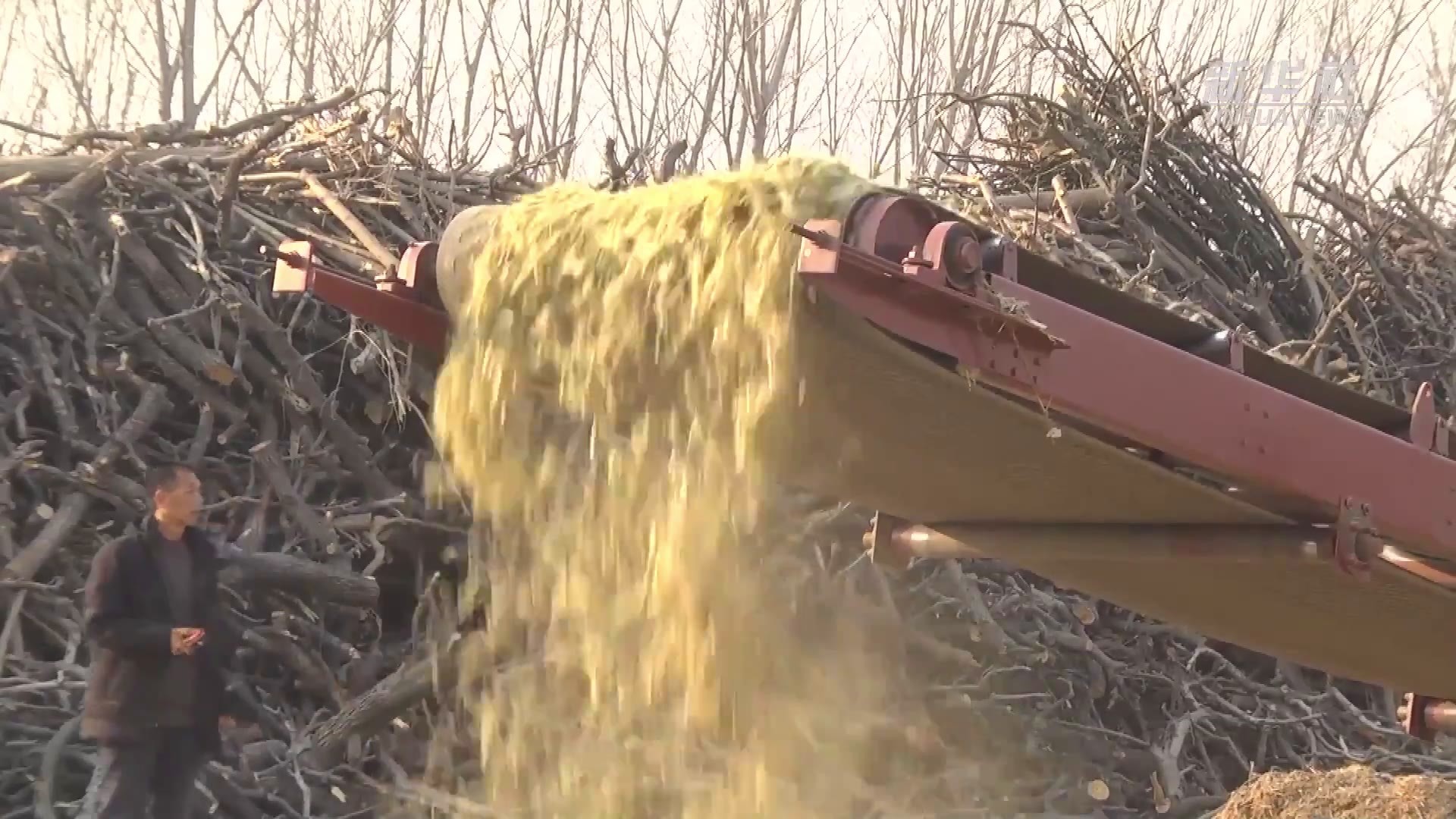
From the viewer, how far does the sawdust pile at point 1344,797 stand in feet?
10.5

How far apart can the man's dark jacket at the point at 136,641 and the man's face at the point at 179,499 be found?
7cm

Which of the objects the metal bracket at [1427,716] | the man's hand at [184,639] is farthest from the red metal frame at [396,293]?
the metal bracket at [1427,716]

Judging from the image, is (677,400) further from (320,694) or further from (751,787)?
(320,694)

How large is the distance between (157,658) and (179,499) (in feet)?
1.51

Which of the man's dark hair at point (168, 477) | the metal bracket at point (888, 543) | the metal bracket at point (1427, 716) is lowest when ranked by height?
the metal bracket at point (1427, 716)

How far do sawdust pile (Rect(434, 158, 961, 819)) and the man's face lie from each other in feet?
3.83

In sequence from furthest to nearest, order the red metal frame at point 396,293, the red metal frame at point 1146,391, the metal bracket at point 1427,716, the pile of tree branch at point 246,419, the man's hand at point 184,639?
1. the pile of tree branch at point 246,419
2. the man's hand at point 184,639
3. the metal bracket at point 1427,716
4. the red metal frame at point 396,293
5. the red metal frame at point 1146,391

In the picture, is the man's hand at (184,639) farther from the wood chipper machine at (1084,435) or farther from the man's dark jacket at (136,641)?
the wood chipper machine at (1084,435)

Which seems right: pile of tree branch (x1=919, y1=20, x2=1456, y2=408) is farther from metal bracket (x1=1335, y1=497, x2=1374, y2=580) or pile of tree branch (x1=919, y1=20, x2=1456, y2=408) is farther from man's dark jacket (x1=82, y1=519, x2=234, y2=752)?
metal bracket (x1=1335, y1=497, x2=1374, y2=580)

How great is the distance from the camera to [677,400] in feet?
8.41

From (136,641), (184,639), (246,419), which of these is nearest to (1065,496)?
(184,639)

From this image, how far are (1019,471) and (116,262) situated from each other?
458 centimetres

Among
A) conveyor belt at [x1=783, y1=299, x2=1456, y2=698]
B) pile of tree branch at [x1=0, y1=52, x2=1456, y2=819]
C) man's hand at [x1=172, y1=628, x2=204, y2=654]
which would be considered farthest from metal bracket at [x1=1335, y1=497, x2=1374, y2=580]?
man's hand at [x1=172, y1=628, x2=204, y2=654]

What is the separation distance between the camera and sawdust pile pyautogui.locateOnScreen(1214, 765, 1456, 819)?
10.5 feet
